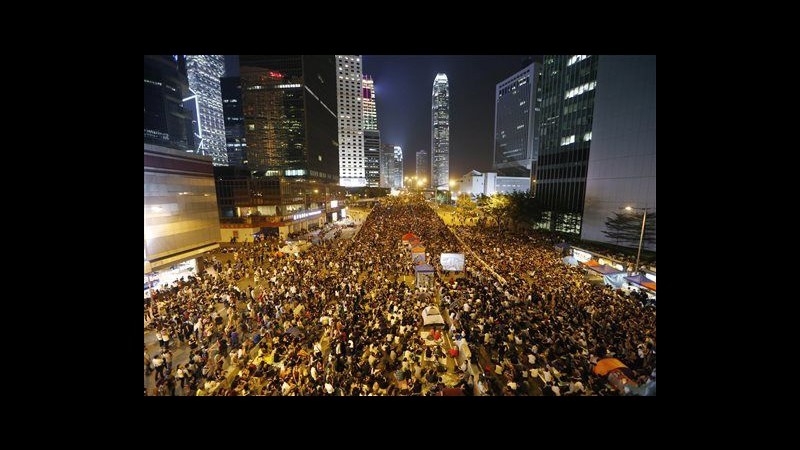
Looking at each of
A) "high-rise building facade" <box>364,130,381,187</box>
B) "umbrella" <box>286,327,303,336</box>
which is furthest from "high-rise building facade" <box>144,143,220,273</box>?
"high-rise building facade" <box>364,130,381,187</box>

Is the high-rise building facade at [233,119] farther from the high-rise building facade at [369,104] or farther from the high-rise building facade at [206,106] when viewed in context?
the high-rise building facade at [369,104]

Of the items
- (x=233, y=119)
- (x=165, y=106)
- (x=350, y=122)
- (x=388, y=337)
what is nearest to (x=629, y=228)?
(x=388, y=337)

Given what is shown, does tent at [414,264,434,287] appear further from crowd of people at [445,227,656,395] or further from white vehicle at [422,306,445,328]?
white vehicle at [422,306,445,328]

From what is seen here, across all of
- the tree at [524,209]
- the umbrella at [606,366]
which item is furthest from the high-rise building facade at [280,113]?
the umbrella at [606,366]

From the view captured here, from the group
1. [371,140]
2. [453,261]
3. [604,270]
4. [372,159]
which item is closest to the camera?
[604,270]

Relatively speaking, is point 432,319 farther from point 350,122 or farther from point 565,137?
point 350,122
